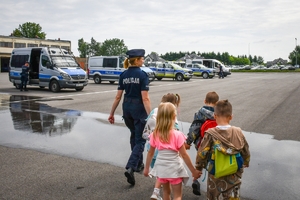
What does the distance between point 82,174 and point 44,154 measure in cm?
154

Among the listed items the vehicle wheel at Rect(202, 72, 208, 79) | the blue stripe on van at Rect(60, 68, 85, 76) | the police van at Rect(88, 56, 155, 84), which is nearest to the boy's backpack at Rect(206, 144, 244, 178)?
the blue stripe on van at Rect(60, 68, 85, 76)

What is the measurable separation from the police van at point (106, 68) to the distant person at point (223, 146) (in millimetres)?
24603

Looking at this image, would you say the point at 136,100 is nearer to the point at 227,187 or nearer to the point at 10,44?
the point at 227,187

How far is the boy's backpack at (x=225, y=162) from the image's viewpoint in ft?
10.6

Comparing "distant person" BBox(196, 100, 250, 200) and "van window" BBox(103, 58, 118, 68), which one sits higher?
"van window" BBox(103, 58, 118, 68)

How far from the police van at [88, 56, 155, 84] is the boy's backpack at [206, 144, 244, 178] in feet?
81.1

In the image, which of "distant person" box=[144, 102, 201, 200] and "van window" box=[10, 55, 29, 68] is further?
"van window" box=[10, 55, 29, 68]

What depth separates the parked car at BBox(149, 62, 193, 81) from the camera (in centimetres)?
3538

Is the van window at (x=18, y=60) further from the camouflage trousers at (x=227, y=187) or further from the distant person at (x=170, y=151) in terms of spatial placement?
the camouflage trousers at (x=227, y=187)

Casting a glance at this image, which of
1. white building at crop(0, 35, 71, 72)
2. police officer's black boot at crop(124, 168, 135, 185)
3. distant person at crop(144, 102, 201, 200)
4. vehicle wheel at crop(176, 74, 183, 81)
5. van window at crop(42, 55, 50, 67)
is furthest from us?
white building at crop(0, 35, 71, 72)

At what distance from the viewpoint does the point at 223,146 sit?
10.6 ft

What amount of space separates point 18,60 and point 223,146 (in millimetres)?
21420

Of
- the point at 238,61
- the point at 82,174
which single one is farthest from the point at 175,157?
the point at 238,61

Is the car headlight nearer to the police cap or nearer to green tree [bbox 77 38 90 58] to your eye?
the police cap
